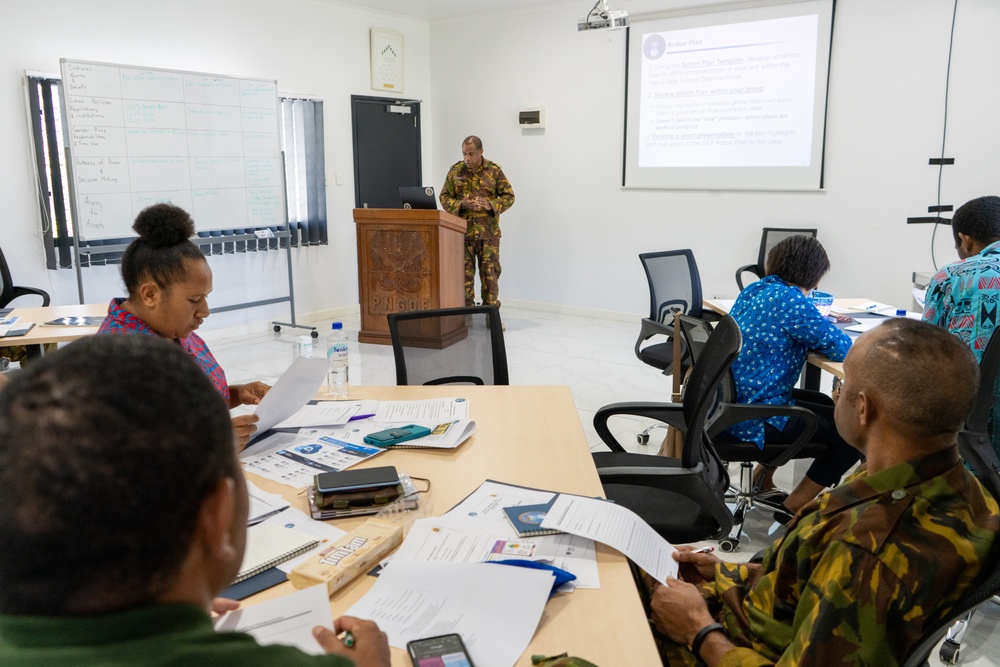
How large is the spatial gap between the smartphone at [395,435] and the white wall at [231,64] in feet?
14.1

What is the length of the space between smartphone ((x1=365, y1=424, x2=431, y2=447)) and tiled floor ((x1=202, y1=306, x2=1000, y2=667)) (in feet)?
5.70

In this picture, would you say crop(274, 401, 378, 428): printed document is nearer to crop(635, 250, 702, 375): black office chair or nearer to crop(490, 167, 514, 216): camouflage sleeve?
crop(635, 250, 702, 375): black office chair

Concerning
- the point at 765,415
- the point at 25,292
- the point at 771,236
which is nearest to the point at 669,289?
the point at 765,415

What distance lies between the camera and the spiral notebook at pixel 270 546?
1.28 metres

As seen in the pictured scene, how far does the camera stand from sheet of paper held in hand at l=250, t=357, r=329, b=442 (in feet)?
6.07

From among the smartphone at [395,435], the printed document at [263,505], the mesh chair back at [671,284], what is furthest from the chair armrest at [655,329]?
the printed document at [263,505]

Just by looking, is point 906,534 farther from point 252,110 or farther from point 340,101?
point 340,101

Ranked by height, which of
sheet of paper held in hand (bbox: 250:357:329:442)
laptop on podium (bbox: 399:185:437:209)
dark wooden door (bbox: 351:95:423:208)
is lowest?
sheet of paper held in hand (bbox: 250:357:329:442)

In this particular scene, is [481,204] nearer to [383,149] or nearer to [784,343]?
[383,149]

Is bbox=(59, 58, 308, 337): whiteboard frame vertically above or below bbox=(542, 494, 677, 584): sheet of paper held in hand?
above

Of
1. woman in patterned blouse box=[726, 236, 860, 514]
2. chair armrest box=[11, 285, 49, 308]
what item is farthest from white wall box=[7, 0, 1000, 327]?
woman in patterned blouse box=[726, 236, 860, 514]

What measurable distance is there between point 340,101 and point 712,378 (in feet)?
18.8

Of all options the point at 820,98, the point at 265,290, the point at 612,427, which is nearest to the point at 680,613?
the point at 612,427

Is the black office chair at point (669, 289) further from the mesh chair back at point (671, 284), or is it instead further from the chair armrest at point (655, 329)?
the chair armrest at point (655, 329)
